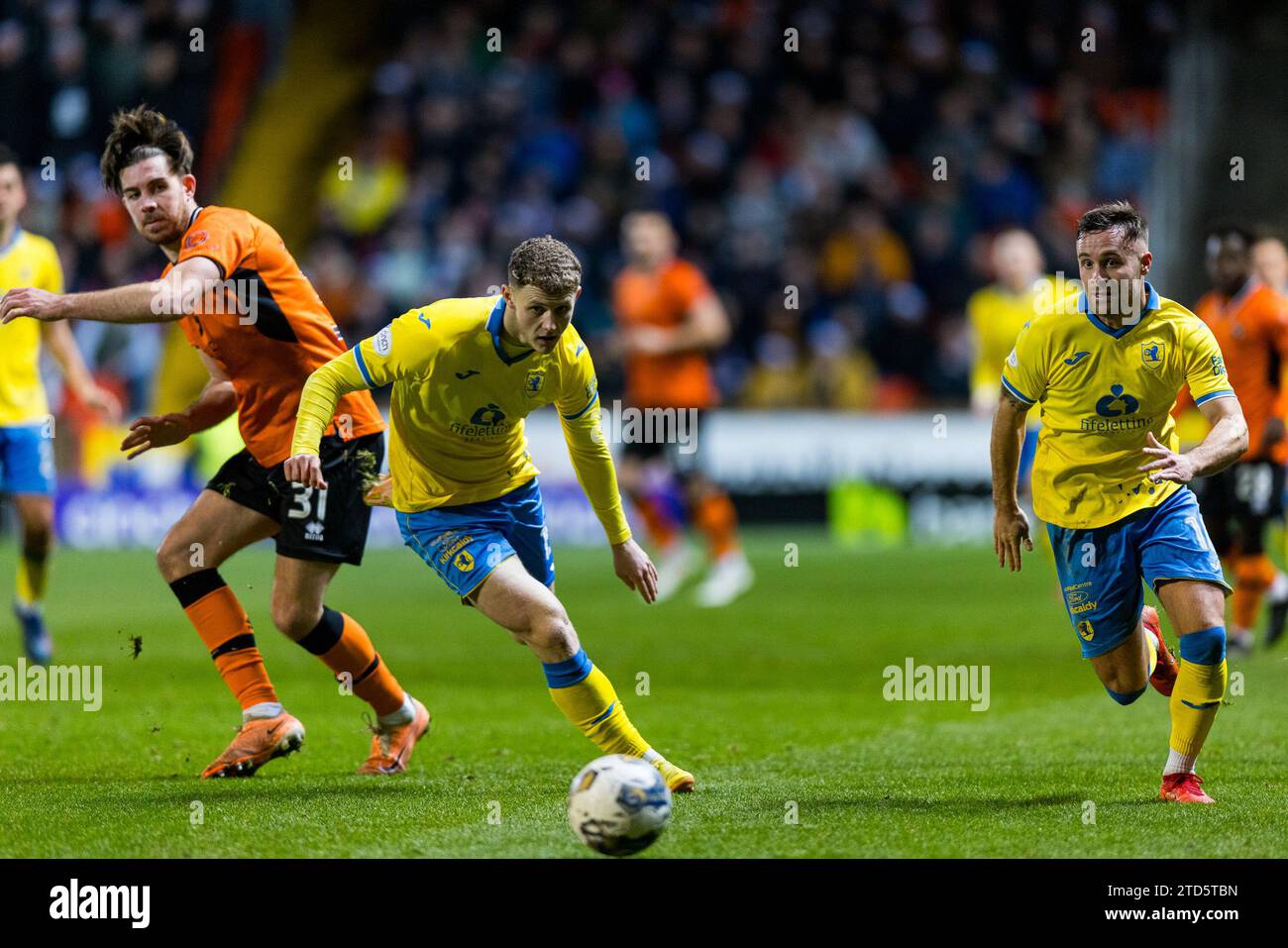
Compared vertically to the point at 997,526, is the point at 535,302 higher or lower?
higher

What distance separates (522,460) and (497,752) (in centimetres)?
140

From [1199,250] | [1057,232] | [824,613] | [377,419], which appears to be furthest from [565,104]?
[377,419]

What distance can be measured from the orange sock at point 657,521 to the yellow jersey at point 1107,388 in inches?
302

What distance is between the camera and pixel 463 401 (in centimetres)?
571

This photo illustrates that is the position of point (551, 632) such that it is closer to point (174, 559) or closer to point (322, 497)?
point (322, 497)

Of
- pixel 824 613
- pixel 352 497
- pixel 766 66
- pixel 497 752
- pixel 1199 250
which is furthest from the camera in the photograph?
pixel 766 66

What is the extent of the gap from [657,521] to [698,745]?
6.75m

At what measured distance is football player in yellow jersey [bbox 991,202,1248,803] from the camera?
5.57 metres

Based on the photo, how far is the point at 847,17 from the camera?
863 inches

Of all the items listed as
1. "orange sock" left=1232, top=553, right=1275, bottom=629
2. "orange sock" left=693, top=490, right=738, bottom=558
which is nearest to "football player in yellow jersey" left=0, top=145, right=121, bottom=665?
"orange sock" left=693, top=490, right=738, bottom=558

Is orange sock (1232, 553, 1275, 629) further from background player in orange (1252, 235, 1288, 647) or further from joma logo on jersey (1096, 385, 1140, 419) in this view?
joma logo on jersey (1096, 385, 1140, 419)

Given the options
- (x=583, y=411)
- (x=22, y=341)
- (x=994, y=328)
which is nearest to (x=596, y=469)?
(x=583, y=411)

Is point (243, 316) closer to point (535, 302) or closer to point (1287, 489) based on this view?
point (535, 302)

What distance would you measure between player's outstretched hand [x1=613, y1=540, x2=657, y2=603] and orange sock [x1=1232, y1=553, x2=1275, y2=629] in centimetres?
487
